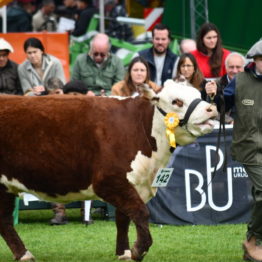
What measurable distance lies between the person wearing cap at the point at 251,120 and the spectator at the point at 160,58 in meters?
4.43

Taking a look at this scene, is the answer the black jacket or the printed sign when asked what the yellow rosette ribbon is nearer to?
the printed sign

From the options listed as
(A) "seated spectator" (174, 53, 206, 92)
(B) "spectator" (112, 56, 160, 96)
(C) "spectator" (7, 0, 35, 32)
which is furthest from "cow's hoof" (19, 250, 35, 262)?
(C) "spectator" (7, 0, 35, 32)

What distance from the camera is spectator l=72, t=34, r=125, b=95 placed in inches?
582

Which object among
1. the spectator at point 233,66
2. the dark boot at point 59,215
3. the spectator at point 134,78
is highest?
the spectator at point 233,66

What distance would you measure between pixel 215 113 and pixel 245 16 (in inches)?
324

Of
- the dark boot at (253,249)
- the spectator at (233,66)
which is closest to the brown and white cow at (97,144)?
the dark boot at (253,249)

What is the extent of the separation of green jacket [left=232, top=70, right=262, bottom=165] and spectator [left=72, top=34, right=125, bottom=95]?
4.83 m

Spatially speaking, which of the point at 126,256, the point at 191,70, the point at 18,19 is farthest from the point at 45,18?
the point at 126,256

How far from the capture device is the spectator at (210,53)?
46.8 ft

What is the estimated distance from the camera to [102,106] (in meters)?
9.94

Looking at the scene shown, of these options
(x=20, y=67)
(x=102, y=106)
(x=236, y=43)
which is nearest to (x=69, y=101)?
(x=102, y=106)

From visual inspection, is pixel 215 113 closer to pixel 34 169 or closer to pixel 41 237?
pixel 34 169

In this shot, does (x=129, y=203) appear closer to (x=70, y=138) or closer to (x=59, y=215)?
(x=70, y=138)

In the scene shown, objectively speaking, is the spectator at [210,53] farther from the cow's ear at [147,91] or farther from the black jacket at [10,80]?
the cow's ear at [147,91]
